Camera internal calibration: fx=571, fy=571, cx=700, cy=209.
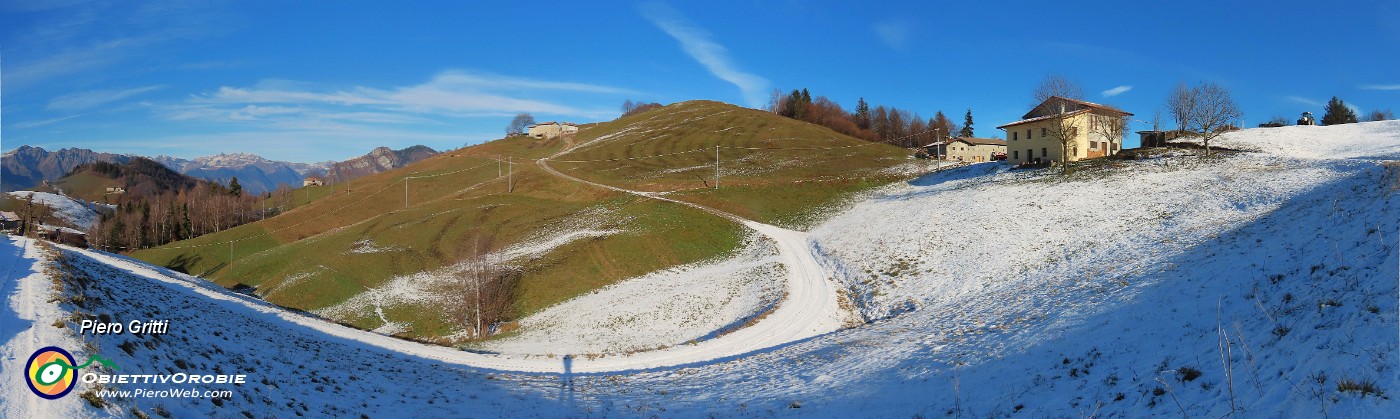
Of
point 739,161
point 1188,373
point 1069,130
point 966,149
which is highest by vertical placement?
point 966,149

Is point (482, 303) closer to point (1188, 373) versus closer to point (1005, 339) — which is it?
point (1005, 339)

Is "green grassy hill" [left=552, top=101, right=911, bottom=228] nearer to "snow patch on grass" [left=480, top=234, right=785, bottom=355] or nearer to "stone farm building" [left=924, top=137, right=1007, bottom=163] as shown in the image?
"stone farm building" [left=924, top=137, right=1007, bottom=163]

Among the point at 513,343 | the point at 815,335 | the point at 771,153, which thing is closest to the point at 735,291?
the point at 815,335

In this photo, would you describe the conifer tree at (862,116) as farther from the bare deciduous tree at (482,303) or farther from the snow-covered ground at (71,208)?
the snow-covered ground at (71,208)

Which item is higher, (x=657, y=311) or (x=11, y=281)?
(x=11, y=281)

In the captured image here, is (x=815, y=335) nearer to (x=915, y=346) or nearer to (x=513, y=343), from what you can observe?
(x=915, y=346)

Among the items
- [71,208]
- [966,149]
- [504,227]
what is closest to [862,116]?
[966,149]

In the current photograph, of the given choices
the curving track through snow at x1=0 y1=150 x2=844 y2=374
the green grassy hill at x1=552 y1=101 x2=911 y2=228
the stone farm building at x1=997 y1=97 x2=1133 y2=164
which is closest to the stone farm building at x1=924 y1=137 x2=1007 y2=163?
the green grassy hill at x1=552 y1=101 x2=911 y2=228
